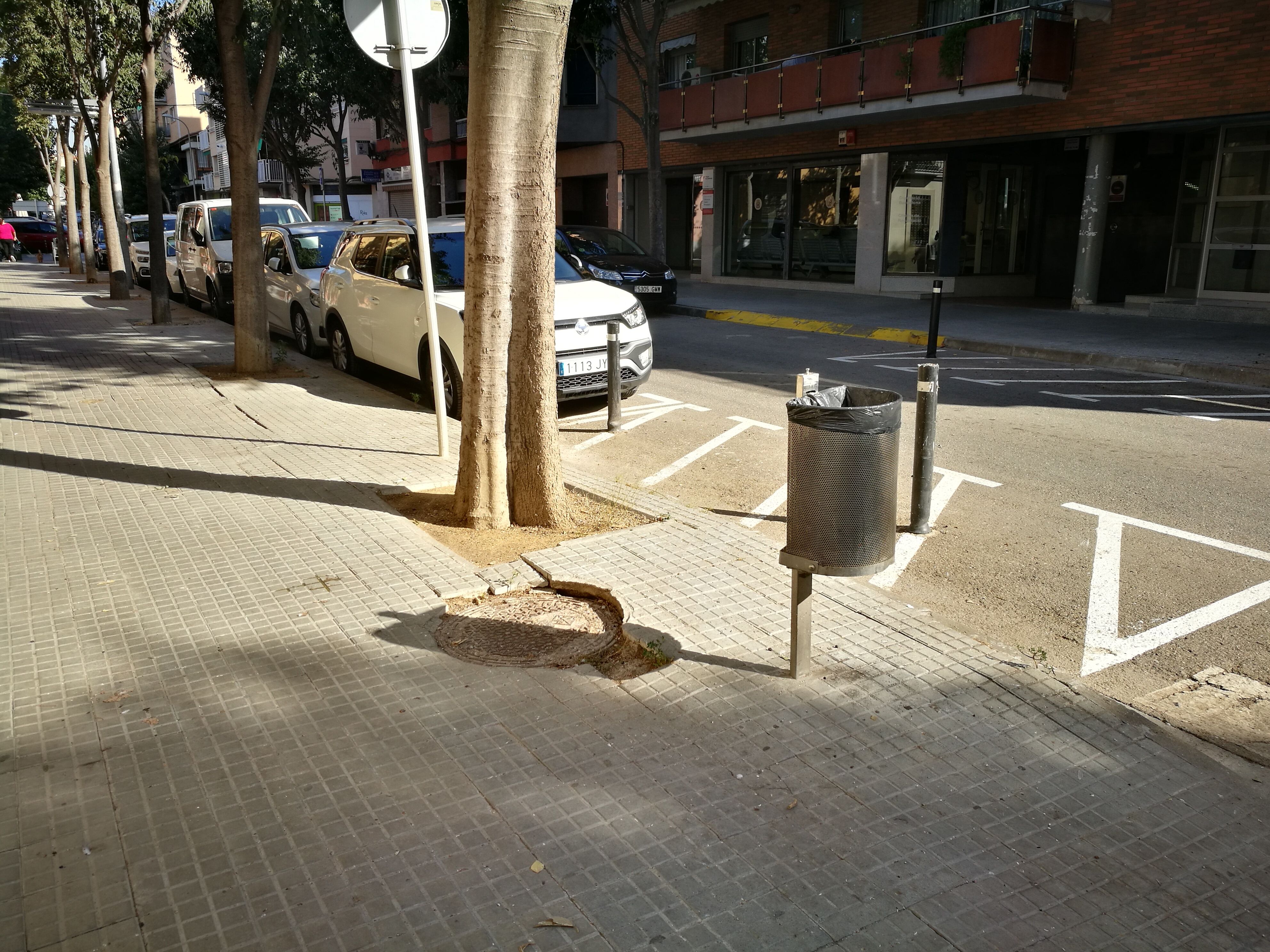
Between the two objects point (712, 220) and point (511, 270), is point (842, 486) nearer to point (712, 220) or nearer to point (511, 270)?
point (511, 270)

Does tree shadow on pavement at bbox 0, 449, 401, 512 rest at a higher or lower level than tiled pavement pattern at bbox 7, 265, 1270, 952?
higher

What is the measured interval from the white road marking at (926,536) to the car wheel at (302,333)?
8.61 m

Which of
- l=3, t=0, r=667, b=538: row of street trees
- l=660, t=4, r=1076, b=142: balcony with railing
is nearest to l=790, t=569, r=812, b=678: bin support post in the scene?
l=3, t=0, r=667, b=538: row of street trees

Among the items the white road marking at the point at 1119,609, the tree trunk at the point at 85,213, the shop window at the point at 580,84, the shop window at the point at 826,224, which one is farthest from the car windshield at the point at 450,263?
the shop window at the point at 580,84

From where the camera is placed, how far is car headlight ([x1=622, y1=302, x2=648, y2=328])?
32.0 feet

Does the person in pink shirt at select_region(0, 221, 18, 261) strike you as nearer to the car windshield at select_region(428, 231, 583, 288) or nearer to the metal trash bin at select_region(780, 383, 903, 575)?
the car windshield at select_region(428, 231, 583, 288)

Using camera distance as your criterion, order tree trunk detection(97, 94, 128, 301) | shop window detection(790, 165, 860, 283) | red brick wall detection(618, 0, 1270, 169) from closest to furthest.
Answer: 1. red brick wall detection(618, 0, 1270, 169)
2. tree trunk detection(97, 94, 128, 301)
3. shop window detection(790, 165, 860, 283)

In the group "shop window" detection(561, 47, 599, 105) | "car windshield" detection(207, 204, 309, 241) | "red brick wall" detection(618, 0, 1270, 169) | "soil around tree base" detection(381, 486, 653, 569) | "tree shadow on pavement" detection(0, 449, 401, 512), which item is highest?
"shop window" detection(561, 47, 599, 105)

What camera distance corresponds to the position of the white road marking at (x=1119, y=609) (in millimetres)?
4629

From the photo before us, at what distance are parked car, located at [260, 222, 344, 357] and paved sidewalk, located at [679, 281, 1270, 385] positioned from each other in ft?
27.1

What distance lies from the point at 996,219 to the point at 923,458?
59.2ft

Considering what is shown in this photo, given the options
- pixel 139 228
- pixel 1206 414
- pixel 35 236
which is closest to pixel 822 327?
pixel 1206 414

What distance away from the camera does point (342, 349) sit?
11.8 m

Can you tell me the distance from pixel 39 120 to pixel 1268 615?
4124 cm
